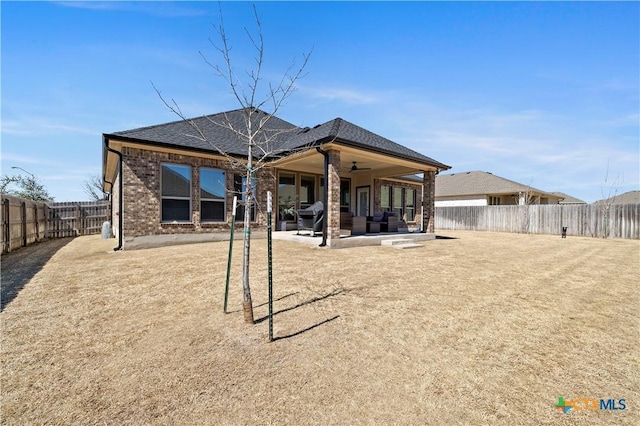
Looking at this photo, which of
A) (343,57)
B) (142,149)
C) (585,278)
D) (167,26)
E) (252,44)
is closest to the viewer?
(252,44)

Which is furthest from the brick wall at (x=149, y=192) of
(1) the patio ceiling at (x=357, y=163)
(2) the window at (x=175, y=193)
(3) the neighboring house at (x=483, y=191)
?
(3) the neighboring house at (x=483, y=191)

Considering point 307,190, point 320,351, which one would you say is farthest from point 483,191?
point 320,351

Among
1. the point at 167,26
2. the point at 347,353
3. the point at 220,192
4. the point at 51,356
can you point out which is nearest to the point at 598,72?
the point at 347,353

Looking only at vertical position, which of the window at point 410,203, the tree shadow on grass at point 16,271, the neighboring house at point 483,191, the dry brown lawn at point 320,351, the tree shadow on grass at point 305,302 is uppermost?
the neighboring house at point 483,191

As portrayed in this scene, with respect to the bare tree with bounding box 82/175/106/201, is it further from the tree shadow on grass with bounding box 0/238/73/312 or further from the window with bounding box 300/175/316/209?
the window with bounding box 300/175/316/209

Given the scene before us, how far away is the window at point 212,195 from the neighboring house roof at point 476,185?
24555 mm

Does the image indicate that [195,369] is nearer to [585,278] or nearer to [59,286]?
[59,286]

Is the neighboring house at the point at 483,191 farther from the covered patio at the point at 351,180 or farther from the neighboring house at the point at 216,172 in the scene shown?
the neighboring house at the point at 216,172

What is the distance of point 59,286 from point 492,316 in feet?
24.2

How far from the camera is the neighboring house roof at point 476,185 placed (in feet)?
82.3

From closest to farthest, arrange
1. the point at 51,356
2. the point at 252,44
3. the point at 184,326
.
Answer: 1. the point at 51,356
2. the point at 184,326
3. the point at 252,44

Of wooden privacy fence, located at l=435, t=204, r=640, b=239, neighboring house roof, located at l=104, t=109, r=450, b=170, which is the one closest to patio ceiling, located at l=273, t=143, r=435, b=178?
neighboring house roof, located at l=104, t=109, r=450, b=170

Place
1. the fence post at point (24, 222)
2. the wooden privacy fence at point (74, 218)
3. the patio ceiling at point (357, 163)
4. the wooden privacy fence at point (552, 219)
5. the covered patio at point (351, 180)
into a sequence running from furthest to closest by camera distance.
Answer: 1. the wooden privacy fence at point (552, 219)
2. the wooden privacy fence at point (74, 218)
3. the fence post at point (24, 222)
4. the patio ceiling at point (357, 163)
5. the covered patio at point (351, 180)

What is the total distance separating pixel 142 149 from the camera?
920cm
